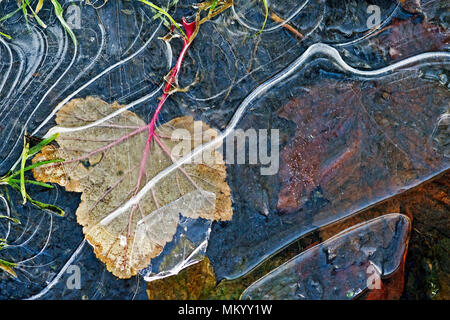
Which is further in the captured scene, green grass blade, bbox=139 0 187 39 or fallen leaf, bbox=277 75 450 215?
fallen leaf, bbox=277 75 450 215

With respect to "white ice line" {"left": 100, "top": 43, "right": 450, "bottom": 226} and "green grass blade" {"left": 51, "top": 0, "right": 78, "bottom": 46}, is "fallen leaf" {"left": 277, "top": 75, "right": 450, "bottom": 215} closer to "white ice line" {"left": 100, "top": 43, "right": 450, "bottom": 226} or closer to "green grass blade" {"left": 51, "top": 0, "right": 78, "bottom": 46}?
"white ice line" {"left": 100, "top": 43, "right": 450, "bottom": 226}

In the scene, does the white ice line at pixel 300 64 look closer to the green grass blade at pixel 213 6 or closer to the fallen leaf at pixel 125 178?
the fallen leaf at pixel 125 178

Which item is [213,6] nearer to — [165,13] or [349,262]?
[165,13]

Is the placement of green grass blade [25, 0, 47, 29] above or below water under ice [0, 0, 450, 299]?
above

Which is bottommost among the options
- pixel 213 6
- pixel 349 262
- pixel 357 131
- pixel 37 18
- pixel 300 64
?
pixel 349 262

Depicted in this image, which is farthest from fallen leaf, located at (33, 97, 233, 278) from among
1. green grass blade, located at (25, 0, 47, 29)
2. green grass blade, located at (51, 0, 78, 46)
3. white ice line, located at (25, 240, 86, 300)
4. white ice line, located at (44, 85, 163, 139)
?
green grass blade, located at (25, 0, 47, 29)

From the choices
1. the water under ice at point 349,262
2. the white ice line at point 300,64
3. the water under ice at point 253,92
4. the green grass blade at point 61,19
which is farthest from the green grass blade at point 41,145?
the water under ice at point 349,262

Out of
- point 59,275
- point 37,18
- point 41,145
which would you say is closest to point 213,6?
point 37,18
